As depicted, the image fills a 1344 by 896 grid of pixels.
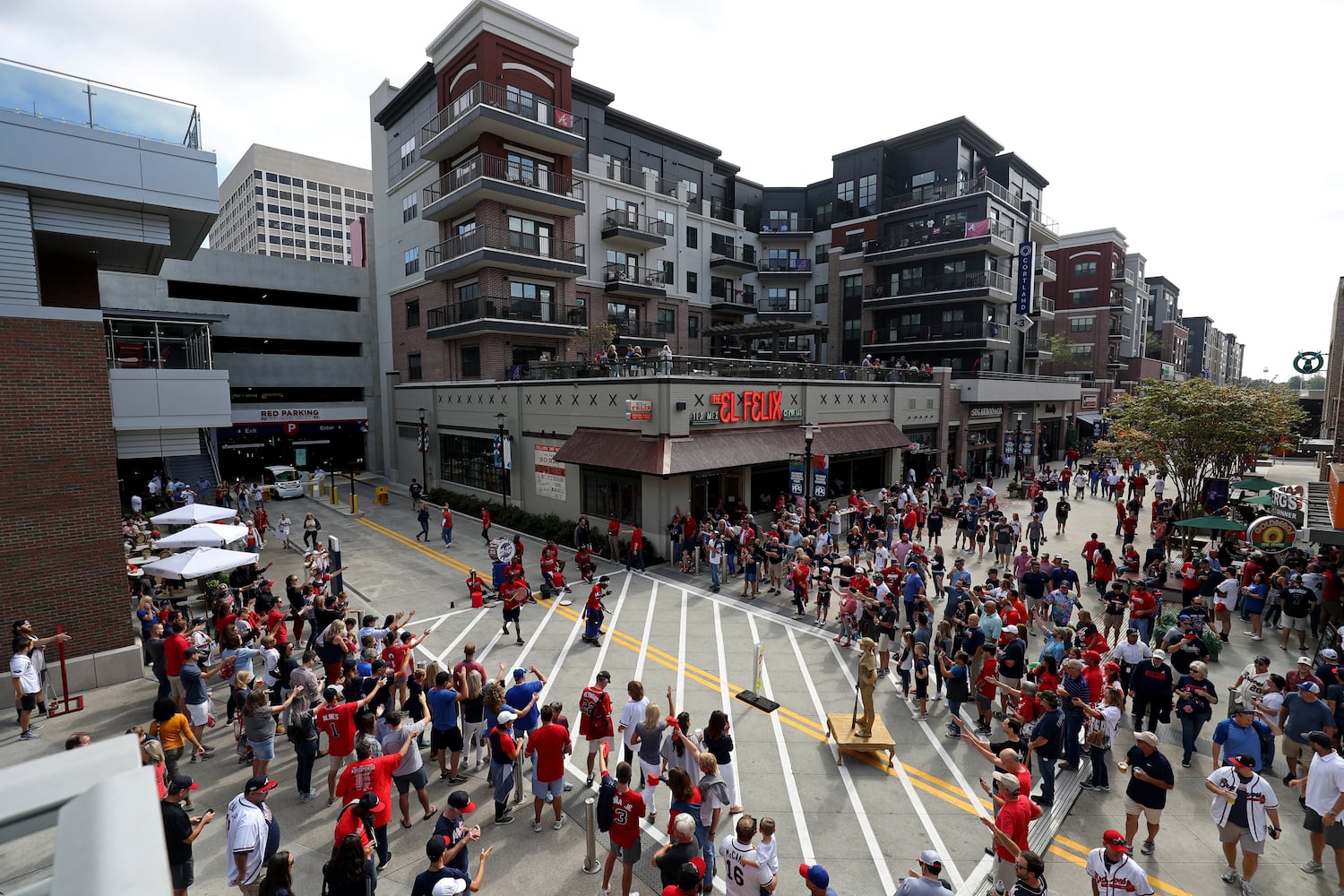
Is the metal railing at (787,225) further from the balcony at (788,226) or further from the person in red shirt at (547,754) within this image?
the person in red shirt at (547,754)

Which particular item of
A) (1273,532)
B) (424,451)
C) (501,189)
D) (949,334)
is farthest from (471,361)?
(1273,532)

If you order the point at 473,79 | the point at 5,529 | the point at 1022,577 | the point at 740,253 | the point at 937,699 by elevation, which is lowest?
the point at 937,699

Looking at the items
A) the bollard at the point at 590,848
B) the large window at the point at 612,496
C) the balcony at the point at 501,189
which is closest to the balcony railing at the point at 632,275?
the balcony at the point at 501,189

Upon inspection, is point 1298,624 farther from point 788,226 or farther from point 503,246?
point 788,226

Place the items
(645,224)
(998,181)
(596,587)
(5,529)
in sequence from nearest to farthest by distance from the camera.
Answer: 1. (5,529)
2. (596,587)
3. (645,224)
4. (998,181)

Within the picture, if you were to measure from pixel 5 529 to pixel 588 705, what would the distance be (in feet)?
40.4

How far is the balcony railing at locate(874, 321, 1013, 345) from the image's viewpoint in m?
43.4

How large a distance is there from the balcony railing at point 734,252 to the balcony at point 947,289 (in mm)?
9428

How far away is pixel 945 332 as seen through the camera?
147ft

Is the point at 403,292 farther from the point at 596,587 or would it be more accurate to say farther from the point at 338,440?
the point at 596,587

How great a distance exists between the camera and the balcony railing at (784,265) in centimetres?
5062

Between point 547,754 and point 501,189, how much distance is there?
95.3 feet

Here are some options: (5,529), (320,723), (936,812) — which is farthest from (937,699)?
(5,529)

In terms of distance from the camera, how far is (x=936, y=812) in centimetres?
928
